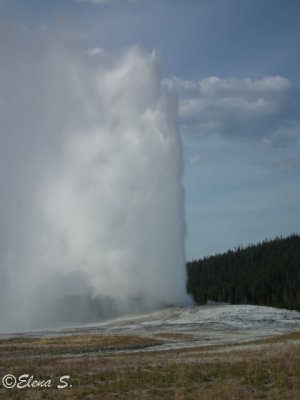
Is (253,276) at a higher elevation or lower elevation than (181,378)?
higher

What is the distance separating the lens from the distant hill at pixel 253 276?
115750mm

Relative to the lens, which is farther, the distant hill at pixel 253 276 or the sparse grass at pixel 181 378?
the distant hill at pixel 253 276

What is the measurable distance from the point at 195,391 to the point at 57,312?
68622 mm

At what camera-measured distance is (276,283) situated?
4806 inches

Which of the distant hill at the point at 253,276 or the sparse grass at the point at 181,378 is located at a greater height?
the distant hill at the point at 253,276

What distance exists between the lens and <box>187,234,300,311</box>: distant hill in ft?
380

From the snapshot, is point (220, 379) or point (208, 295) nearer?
point (220, 379)

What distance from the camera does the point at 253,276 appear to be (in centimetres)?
13200

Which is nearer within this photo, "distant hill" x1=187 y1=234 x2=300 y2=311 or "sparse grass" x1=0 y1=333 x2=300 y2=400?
"sparse grass" x1=0 y1=333 x2=300 y2=400

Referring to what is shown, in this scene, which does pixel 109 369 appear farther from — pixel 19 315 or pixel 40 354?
pixel 19 315

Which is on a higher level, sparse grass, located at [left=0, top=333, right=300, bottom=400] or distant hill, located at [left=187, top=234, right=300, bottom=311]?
distant hill, located at [left=187, top=234, right=300, bottom=311]

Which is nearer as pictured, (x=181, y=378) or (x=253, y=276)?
(x=181, y=378)

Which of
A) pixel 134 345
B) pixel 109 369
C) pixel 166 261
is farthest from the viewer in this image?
pixel 166 261

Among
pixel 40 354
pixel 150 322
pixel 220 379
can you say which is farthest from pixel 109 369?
pixel 150 322
